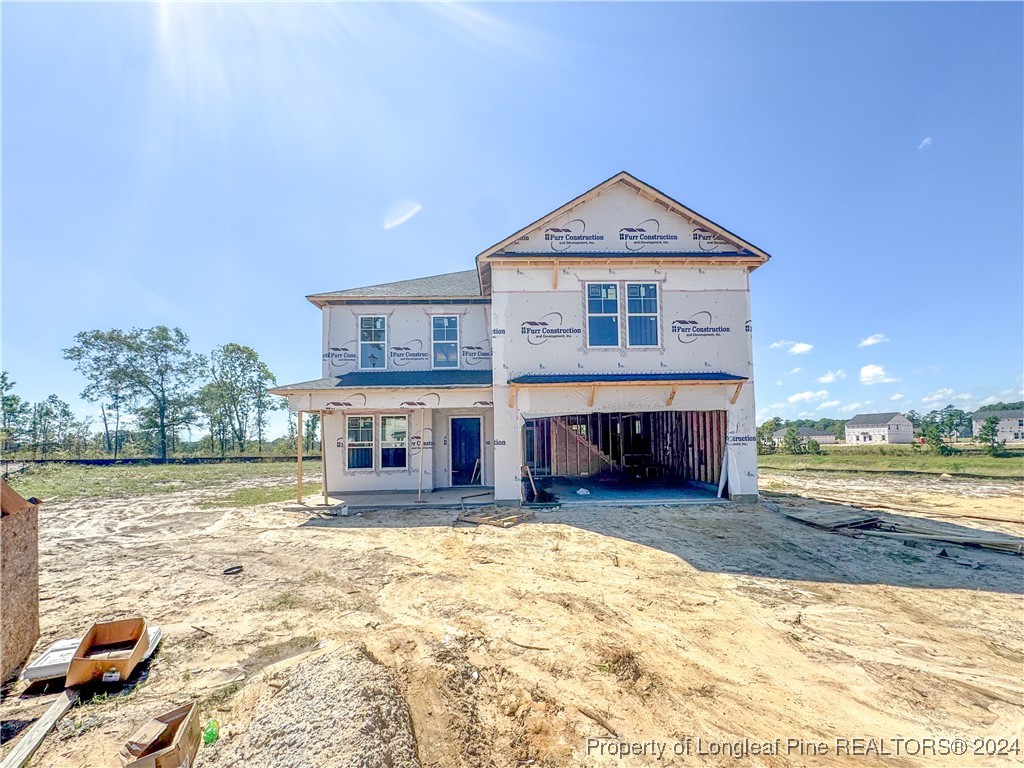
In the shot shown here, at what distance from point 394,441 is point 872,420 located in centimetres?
8864

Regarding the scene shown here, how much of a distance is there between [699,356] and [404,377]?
9070mm

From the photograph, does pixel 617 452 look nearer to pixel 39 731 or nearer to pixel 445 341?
pixel 445 341

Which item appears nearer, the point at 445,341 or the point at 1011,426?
the point at 445,341

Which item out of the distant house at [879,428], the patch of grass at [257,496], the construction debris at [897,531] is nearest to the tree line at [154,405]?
the patch of grass at [257,496]

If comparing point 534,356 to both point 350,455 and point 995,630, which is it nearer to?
point 350,455

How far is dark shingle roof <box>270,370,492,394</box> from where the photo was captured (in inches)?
452

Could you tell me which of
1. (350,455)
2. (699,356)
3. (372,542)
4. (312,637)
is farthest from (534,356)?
(312,637)

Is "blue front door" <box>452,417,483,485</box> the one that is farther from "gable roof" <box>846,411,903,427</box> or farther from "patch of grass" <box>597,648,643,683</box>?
"gable roof" <box>846,411,903,427</box>

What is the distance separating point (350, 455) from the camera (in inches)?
536

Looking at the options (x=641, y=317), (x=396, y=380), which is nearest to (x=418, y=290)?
(x=396, y=380)

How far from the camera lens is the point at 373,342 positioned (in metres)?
14.0

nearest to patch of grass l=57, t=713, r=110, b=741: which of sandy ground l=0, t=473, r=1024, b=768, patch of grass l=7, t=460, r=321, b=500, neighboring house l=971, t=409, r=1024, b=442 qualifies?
sandy ground l=0, t=473, r=1024, b=768

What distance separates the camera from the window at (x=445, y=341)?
557 inches

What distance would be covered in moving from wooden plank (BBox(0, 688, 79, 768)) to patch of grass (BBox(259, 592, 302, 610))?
186 centimetres
